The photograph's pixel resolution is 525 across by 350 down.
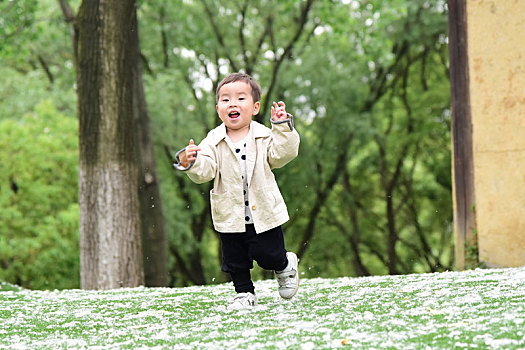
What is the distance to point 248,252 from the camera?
208 inches

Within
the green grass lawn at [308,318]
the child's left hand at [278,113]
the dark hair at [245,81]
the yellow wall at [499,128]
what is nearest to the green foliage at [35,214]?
the green grass lawn at [308,318]

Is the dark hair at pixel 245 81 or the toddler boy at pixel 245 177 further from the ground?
the dark hair at pixel 245 81

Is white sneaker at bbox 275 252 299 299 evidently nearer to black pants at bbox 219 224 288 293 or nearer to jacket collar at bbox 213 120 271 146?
black pants at bbox 219 224 288 293

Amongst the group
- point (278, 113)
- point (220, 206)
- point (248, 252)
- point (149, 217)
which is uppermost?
point (278, 113)

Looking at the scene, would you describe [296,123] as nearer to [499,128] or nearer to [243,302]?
[499,128]

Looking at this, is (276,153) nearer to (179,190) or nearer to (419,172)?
(179,190)

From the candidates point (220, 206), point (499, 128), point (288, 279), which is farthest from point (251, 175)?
point (499, 128)

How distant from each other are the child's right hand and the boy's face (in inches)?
19.0

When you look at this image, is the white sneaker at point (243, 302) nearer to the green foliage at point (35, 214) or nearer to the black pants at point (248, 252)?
the black pants at point (248, 252)

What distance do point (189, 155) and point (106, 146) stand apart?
4.97 m

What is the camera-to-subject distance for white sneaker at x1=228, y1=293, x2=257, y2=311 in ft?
17.3

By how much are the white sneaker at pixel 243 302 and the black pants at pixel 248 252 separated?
3.1 inches

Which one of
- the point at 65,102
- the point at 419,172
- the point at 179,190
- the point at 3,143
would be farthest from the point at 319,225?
the point at 3,143

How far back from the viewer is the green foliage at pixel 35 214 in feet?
56.2
